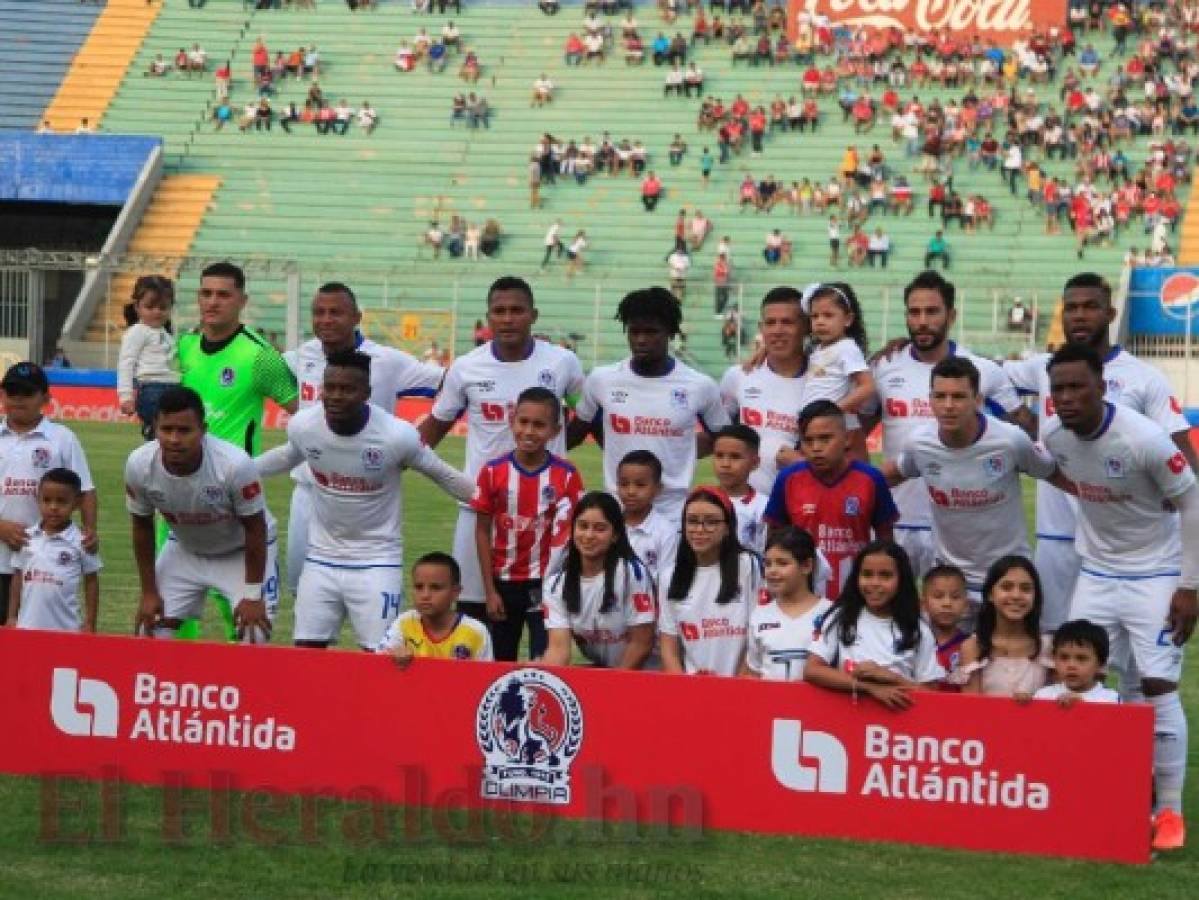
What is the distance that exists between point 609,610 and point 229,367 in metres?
2.74

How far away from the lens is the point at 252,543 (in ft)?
34.9

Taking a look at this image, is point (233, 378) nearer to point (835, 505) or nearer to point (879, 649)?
point (835, 505)

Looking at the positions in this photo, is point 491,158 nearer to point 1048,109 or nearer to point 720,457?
point 1048,109

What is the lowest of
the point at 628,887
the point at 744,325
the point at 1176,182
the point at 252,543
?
the point at 628,887

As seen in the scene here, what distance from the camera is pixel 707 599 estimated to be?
1000 centimetres

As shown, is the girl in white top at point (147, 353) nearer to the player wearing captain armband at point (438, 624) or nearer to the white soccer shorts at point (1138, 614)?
the player wearing captain armband at point (438, 624)

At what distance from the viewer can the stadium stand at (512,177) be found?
44.7m

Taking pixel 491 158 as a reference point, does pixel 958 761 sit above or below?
below

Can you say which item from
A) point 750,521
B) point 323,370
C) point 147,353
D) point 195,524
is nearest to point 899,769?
point 750,521

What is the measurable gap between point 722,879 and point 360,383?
10.3 ft

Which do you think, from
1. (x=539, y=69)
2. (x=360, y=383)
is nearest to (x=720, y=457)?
(x=360, y=383)

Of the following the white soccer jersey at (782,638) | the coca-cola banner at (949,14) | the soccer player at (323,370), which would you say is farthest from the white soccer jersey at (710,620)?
the coca-cola banner at (949,14)

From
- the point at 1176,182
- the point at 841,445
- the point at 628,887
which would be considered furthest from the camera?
the point at 1176,182

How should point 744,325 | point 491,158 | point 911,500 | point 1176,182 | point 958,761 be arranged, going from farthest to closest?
point 491,158
point 1176,182
point 744,325
point 911,500
point 958,761
